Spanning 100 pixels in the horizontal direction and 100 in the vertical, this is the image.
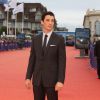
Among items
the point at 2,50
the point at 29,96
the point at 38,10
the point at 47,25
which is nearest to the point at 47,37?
the point at 47,25

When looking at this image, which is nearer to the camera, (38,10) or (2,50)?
(2,50)

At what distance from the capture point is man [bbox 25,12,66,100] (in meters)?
7.36

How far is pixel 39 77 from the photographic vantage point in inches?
291

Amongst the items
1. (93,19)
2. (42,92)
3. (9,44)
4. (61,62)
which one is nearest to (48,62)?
(61,62)

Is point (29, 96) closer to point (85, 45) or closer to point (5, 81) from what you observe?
point (5, 81)

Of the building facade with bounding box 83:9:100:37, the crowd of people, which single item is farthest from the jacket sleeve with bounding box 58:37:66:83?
the building facade with bounding box 83:9:100:37

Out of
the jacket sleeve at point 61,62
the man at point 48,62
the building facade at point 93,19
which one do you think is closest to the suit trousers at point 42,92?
the man at point 48,62

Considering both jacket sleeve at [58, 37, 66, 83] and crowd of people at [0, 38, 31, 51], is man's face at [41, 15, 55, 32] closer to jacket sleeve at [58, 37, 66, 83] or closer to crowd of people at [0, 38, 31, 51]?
jacket sleeve at [58, 37, 66, 83]

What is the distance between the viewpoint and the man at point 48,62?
7.36m

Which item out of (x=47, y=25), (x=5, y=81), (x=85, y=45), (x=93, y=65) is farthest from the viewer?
(x=85, y=45)

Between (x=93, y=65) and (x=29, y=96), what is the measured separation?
13.4 meters

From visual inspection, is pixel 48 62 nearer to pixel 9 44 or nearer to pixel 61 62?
pixel 61 62

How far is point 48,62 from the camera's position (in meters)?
7.36

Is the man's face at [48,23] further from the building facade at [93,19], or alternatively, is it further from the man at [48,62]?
the building facade at [93,19]
